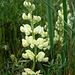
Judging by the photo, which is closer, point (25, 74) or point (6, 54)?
point (25, 74)

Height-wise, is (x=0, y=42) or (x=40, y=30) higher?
(x=40, y=30)

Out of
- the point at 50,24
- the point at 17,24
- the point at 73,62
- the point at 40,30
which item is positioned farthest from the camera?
the point at 17,24

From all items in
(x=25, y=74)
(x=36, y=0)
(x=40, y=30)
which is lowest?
(x=25, y=74)

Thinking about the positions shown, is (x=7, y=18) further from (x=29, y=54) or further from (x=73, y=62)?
(x=73, y=62)

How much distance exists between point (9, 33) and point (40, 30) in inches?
28.9

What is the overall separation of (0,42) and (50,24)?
596 mm

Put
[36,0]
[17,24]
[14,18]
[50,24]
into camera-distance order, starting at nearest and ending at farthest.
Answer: [50,24], [14,18], [17,24], [36,0]

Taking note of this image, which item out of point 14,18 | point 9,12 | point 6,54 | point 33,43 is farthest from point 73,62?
point 9,12

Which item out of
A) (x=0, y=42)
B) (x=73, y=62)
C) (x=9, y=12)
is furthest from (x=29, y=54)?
(x=9, y=12)

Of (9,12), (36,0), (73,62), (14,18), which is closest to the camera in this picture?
(73,62)

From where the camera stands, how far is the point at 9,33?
1745 mm

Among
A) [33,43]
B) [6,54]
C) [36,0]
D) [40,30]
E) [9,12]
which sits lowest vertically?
[6,54]

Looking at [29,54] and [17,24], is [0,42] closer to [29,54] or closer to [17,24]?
[17,24]

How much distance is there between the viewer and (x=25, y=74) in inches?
40.8
